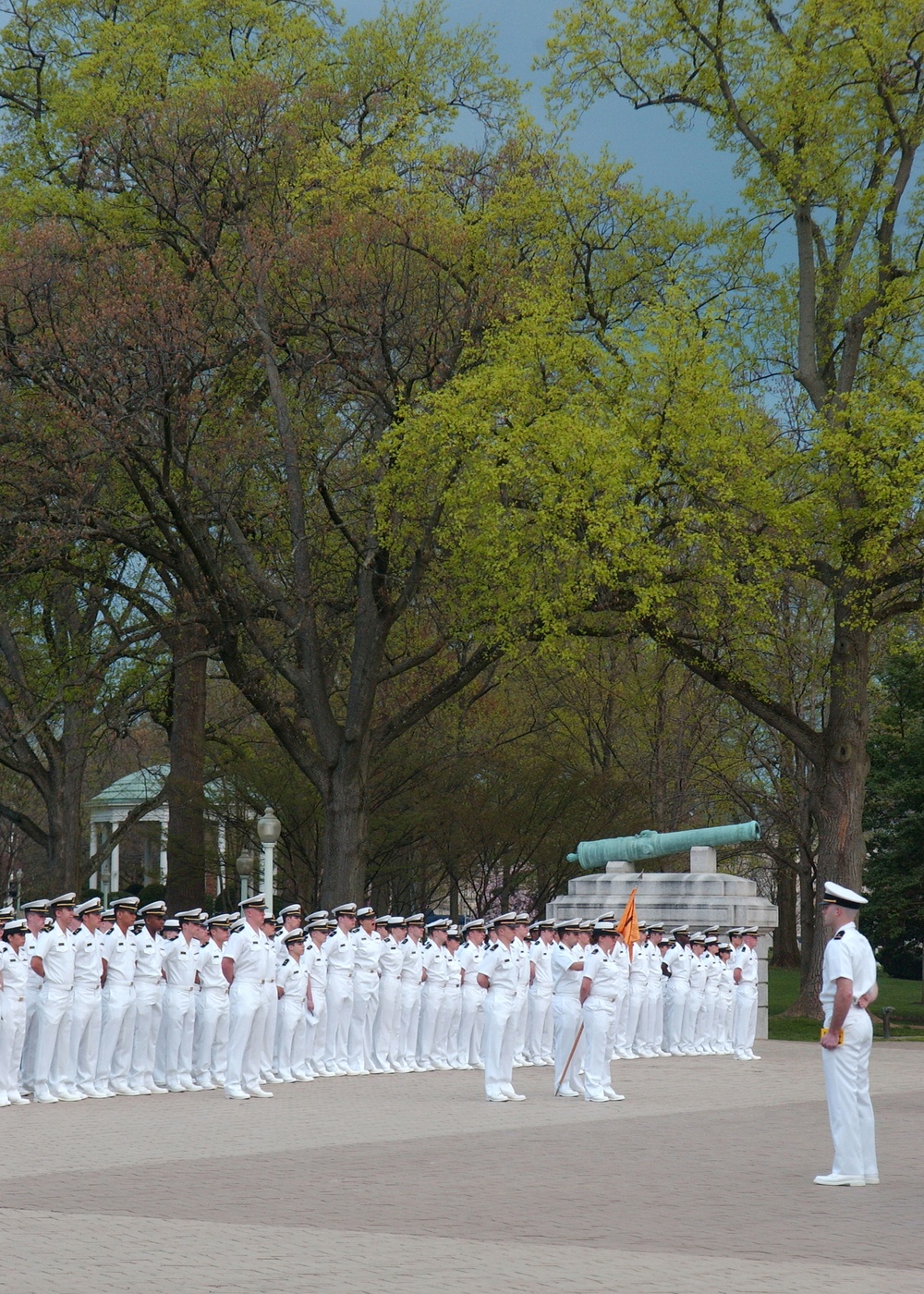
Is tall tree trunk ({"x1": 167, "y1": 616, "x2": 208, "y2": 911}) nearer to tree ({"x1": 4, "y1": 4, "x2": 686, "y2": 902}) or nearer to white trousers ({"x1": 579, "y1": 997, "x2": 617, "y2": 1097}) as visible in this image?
tree ({"x1": 4, "y1": 4, "x2": 686, "y2": 902})

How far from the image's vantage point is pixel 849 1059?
11.3 m

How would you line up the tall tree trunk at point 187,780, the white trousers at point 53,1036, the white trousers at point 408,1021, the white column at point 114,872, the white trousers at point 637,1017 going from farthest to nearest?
the white column at point 114,872, the tall tree trunk at point 187,780, the white trousers at point 637,1017, the white trousers at point 408,1021, the white trousers at point 53,1036

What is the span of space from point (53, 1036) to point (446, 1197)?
721 centimetres

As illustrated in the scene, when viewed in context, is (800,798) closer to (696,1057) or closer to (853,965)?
(696,1057)

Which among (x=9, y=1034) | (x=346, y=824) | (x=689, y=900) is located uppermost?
(x=346, y=824)

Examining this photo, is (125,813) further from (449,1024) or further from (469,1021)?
(469,1021)

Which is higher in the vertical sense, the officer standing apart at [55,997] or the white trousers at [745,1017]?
the officer standing apart at [55,997]

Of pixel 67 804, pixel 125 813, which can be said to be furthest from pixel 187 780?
pixel 125 813

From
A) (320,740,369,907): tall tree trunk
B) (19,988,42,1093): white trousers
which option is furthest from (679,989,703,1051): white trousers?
(19,988,42,1093): white trousers

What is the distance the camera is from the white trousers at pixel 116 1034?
17.4m

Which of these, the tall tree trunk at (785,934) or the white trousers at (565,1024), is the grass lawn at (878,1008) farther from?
the white trousers at (565,1024)

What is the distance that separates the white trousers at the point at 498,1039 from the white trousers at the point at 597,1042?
775mm

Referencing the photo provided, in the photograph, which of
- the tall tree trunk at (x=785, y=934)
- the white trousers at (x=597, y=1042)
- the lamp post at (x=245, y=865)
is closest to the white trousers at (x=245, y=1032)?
the white trousers at (x=597, y=1042)

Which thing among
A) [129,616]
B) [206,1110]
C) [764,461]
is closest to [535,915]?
[129,616]
